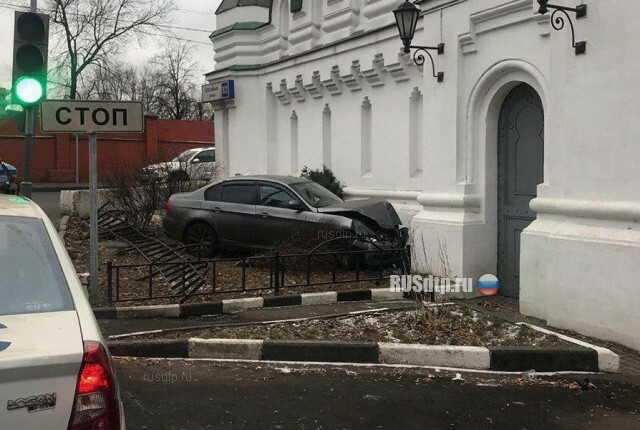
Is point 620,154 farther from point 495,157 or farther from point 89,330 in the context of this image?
point 89,330

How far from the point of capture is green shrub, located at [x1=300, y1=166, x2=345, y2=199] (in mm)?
14180

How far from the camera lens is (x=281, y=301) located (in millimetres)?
8383

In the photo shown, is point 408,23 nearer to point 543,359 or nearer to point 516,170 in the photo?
point 516,170

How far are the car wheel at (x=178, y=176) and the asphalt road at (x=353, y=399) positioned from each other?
9077mm

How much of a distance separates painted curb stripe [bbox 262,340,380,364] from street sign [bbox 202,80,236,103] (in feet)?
42.4

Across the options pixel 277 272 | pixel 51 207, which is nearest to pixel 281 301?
pixel 277 272

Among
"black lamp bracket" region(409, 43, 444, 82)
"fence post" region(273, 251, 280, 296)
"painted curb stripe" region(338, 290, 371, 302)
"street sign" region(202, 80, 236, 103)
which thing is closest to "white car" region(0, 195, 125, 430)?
"fence post" region(273, 251, 280, 296)

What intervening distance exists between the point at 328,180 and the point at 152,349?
28.4ft

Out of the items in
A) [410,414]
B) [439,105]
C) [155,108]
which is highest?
[155,108]

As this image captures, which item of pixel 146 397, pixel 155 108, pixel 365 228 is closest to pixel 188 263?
pixel 365 228

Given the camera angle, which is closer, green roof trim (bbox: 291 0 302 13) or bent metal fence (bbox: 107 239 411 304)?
bent metal fence (bbox: 107 239 411 304)

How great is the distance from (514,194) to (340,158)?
6.14m

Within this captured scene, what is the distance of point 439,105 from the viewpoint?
378 inches

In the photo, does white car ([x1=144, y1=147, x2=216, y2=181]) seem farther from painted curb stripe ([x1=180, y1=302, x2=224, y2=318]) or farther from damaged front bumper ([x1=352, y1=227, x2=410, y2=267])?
painted curb stripe ([x1=180, y1=302, x2=224, y2=318])
